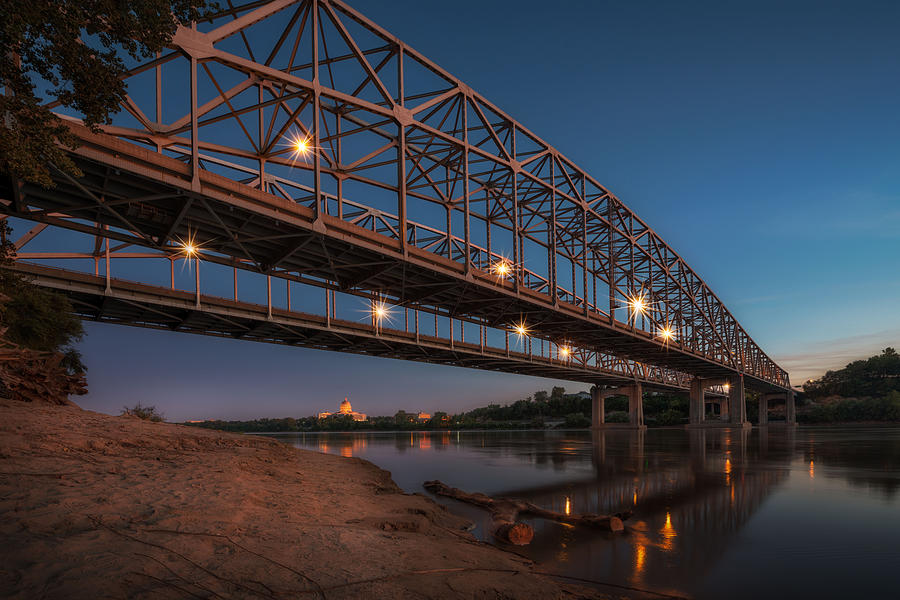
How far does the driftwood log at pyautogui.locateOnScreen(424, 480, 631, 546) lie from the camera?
13.0 m

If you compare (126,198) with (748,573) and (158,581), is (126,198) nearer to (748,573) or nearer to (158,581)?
(158,581)

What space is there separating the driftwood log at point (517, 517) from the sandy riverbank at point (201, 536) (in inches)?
75.1

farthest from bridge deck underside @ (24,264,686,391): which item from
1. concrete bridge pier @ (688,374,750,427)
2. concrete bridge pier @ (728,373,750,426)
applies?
concrete bridge pier @ (728,373,750,426)

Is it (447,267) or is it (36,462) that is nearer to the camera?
(36,462)

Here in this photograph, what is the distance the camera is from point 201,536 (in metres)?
7.40

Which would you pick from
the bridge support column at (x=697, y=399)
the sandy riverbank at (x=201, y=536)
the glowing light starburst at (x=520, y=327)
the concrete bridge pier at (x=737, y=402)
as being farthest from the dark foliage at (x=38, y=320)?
the concrete bridge pier at (x=737, y=402)

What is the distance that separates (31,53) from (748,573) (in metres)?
19.5

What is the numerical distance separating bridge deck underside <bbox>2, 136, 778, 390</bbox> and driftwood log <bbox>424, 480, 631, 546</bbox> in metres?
12.7

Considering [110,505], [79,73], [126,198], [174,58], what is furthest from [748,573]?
[174,58]

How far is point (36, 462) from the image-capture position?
10.2 metres

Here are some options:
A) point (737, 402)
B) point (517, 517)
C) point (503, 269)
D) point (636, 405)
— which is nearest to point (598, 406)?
point (636, 405)

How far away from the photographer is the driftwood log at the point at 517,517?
13.0 metres

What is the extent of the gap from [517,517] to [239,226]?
16.3 meters

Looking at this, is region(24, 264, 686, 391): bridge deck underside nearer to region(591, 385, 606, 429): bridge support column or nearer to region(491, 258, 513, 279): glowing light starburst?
region(491, 258, 513, 279): glowing light starburst
